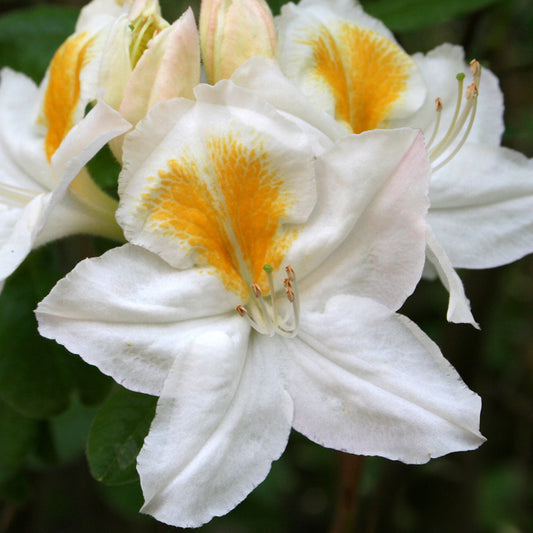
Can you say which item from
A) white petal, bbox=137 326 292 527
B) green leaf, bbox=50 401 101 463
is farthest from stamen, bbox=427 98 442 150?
green leaf, bbox=50 401 101 463

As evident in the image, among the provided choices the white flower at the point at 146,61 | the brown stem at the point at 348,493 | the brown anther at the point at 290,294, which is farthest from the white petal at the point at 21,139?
the brown stem at the point at 348,493

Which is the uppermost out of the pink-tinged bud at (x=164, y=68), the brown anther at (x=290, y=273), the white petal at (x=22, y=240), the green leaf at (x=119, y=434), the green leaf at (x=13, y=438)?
the pink-tinged bud at (x=164, y=68)

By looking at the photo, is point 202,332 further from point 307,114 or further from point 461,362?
point 461,362

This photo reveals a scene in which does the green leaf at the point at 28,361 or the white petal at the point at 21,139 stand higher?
the white petal at the point at 21,139

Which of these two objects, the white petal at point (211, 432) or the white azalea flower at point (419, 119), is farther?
the white azalea flower at point (419, 119)

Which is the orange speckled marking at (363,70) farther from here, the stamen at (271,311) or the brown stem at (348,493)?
the brown stem at (348,493)

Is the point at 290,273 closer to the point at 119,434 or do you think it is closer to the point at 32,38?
the point at 119,434

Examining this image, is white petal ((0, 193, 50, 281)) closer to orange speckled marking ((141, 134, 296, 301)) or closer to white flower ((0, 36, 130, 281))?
white flower ((0, 36, 130, 281))
